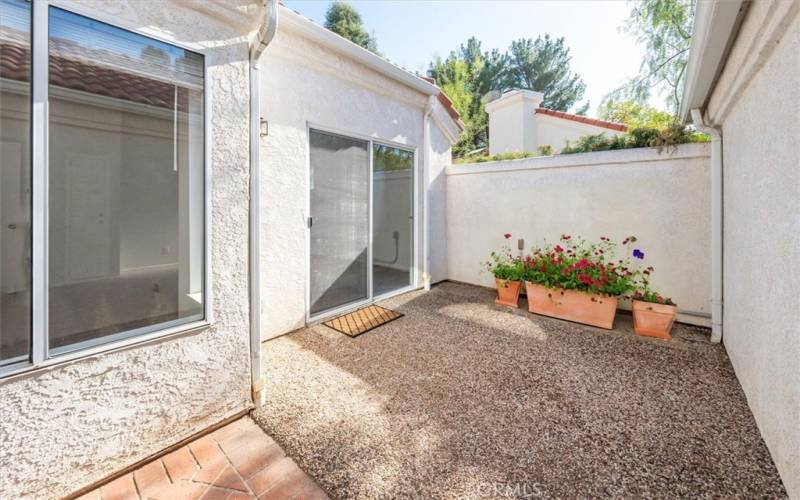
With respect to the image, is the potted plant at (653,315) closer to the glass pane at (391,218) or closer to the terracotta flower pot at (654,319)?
the terracotta flower pot at (654,319)

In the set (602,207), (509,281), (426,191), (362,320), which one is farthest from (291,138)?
(602,207)

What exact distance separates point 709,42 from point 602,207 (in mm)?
3606

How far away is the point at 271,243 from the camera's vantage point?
5.00m

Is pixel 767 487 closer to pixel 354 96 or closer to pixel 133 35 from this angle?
pixel 133 35

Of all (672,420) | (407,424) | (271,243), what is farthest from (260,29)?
(672,420)

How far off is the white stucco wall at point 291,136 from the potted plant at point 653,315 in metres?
5.49

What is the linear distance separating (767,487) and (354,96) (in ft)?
22.2

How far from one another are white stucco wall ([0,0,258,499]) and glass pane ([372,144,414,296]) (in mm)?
3652

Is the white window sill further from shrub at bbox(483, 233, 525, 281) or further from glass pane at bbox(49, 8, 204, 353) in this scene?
shrub at bbox(483, 233, 525, 281)

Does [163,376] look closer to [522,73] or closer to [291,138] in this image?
[291,138]

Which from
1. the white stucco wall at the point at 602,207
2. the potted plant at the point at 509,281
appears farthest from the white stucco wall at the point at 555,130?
the potted plant at the point at 509,281

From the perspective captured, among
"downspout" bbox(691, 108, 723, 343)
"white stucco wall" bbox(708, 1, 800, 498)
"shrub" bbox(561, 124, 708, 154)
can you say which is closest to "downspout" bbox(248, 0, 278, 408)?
"white stucco wall" bbox(708, 1, 800, 498)

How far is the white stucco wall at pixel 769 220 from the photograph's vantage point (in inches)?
87.0

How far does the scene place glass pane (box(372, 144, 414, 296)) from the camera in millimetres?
6709
